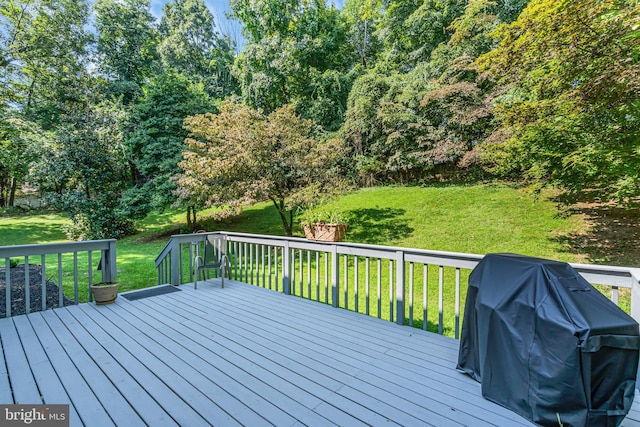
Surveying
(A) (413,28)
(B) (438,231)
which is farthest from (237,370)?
(A) (413,28)

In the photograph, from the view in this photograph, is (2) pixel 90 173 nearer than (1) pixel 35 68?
Yes

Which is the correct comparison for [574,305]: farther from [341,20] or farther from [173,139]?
[341,20]

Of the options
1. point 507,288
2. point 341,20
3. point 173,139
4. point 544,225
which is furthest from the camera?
point 341,20

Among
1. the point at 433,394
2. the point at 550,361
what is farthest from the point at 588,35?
the point at 433,394

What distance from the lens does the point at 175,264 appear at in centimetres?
470

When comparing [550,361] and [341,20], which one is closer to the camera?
[550,361]

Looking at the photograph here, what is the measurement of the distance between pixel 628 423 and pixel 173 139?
11.8 m

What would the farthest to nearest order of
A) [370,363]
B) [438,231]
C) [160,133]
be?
[160,133] → [438,231] → [370,363]

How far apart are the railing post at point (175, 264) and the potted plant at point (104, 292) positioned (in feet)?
3.06

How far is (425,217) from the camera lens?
341 inches

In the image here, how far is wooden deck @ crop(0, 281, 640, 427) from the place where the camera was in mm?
1785

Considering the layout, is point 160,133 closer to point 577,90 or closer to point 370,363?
point 370,363

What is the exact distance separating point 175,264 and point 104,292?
1.08m

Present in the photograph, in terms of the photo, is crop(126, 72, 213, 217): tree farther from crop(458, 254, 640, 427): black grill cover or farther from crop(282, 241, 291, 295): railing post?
crop(458, 254, 640, 427): black grill cover
